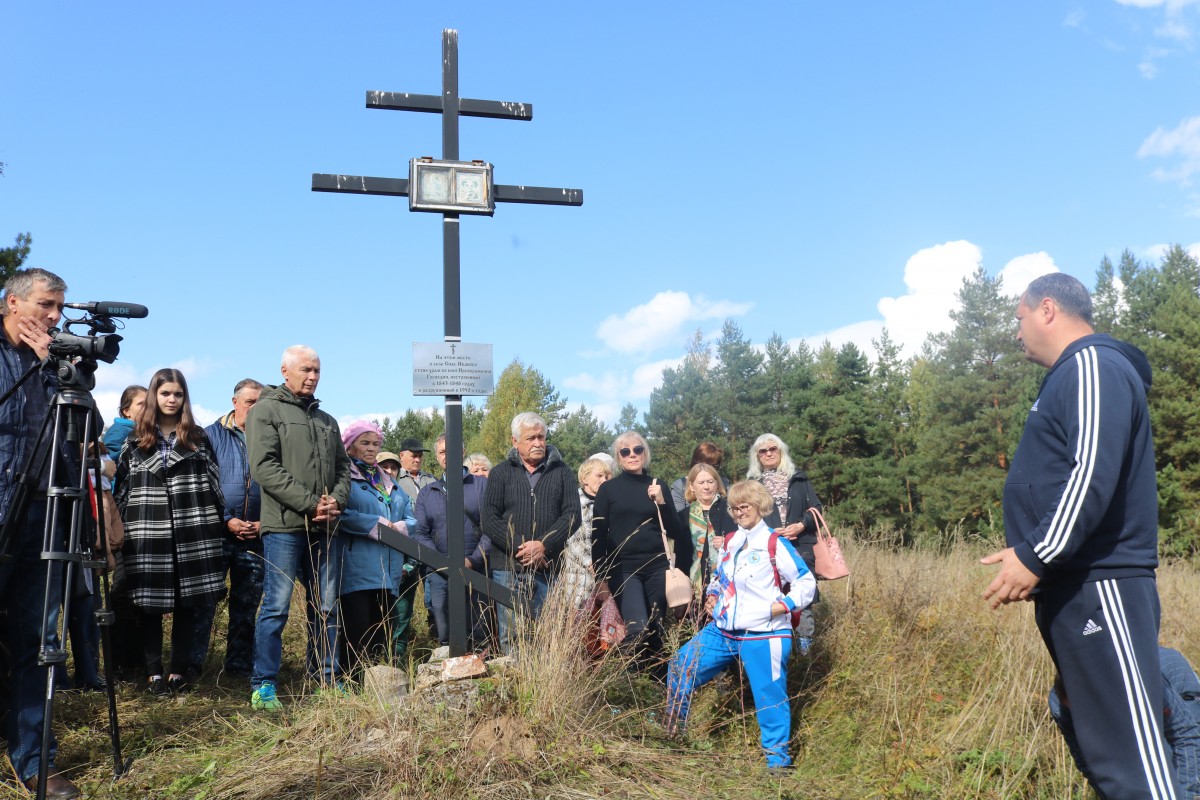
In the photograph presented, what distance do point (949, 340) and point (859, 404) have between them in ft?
16.0

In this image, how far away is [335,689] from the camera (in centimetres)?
424

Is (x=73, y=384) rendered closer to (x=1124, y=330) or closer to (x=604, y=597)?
(x=604, y=597)

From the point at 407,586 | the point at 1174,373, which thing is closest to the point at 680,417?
the point at 1174,373

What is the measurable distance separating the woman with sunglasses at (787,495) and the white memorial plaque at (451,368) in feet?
7.11

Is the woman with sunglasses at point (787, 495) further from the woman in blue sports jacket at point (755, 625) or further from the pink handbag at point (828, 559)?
the woman in blue sports jacket at point (755, 625)

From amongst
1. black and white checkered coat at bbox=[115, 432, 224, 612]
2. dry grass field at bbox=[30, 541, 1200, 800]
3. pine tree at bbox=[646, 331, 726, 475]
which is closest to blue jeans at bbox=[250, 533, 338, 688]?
dry grass field at bbox=[30, 541, 1200, 800]

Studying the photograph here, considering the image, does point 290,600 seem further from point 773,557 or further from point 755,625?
point 773,557

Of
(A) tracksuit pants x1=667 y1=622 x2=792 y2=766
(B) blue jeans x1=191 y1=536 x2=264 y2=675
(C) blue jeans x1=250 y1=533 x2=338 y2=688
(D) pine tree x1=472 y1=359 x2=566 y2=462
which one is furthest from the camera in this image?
(D) pine tree x1=472 y1=359 x2=566 y2=462

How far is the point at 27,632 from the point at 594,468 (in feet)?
11.9

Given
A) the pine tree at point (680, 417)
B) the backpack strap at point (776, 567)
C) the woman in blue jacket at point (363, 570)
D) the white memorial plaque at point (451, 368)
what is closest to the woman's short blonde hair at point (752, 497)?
the backpack strap at point (776, 567)

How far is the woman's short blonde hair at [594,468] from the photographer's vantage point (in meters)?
6.43

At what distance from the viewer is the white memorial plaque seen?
4.98m

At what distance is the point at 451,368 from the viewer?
5020 millimetres

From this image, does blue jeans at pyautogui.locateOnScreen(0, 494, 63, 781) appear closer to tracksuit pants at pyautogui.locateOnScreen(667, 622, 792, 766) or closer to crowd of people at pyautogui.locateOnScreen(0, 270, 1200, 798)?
crowd of people at pyautogui.locateOnScreen(0, 270, 1200, 798)
